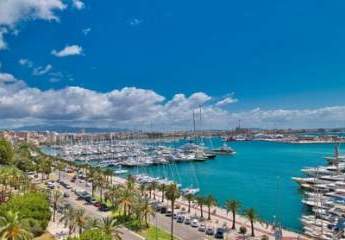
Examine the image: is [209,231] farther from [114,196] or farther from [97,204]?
[97,204]

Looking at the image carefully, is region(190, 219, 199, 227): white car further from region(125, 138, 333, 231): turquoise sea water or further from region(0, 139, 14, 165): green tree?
region(0, 139, 14, 165): green tree

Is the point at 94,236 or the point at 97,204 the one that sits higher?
the point at 94,236

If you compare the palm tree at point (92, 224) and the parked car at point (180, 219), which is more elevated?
the palm tree at point (92, 224)

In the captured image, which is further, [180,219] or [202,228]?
[180,219]

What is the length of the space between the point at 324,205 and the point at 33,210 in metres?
51.6

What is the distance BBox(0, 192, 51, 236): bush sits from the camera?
59.2m

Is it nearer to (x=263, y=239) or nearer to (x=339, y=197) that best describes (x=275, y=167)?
(x=339, y=197)

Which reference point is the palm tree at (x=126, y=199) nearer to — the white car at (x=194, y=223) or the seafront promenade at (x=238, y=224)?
the seafront promenade at (x=238, y=224)

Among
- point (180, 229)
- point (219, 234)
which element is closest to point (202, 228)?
point (180, 229)

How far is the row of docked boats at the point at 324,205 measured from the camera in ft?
209

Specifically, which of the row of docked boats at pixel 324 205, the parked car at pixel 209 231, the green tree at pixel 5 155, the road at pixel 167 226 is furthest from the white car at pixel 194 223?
the green tree at pixel 5 155

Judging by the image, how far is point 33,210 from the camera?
6144cm

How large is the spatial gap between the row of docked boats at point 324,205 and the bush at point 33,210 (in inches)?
1553

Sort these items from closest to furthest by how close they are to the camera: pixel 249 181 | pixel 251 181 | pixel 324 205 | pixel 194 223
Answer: pixel 194 223 → pixel 324 205 → pixel 251 181 → pixel 249 181
